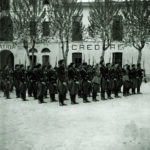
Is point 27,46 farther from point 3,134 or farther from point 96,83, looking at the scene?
point 3,134

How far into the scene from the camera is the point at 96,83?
16469mm

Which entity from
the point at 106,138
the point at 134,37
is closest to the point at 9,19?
the point at 134,37

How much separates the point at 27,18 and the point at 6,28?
90.8 inches

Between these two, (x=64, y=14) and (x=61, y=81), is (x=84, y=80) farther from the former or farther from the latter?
(x=64, y=14)

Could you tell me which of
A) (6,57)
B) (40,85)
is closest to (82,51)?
(6,57)

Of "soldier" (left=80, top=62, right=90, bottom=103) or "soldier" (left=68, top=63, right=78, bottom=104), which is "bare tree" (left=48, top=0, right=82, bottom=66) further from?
"soldier" (left=68, top=63, right=78, bottom=104)

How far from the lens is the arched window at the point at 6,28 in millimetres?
30734

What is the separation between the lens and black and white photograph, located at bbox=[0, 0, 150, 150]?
29.6ft

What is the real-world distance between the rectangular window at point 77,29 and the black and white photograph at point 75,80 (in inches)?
3.8

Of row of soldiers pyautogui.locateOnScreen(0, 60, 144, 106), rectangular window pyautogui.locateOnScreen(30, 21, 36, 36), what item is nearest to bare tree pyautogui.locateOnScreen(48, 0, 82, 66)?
rectangular window pyautogui.locateOnScreen(30, 21, 36, 36)

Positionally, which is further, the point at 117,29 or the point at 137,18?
the point at 117,29

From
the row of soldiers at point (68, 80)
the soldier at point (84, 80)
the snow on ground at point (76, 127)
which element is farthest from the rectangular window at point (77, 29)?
the snow on ground at point (76, 127)

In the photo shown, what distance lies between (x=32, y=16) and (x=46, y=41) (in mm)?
2935

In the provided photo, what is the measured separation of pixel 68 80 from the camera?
1521 centimetres
